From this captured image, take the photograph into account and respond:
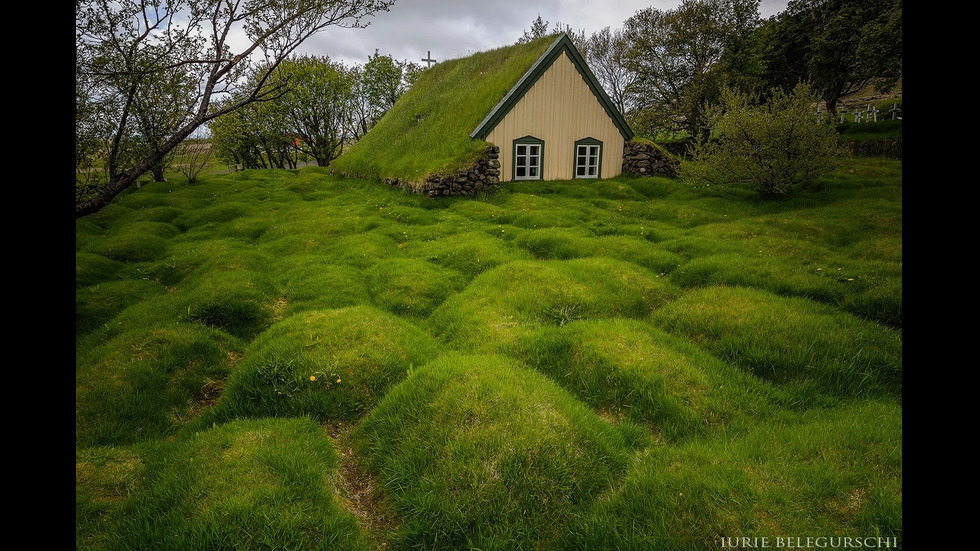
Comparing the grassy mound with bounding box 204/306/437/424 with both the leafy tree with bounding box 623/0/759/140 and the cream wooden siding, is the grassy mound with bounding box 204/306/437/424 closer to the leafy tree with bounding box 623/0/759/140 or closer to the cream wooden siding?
the cream wooden siding

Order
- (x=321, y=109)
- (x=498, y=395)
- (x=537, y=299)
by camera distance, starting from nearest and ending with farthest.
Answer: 1. (x=498, y=395)
2. (x=537, y=299)
3. (x=321, y=109)

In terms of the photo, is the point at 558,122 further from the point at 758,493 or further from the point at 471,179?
the point at 758,493

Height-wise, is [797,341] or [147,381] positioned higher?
[797,341]

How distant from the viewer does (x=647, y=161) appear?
24.3 m

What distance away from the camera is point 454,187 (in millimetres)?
19266

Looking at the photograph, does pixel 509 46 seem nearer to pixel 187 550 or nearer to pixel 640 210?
pixel 640 210

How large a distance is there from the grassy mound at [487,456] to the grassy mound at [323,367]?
0.68 meters

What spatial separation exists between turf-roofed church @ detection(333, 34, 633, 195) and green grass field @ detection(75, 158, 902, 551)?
893cm

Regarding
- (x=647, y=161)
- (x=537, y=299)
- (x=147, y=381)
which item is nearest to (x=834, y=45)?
(x=647, y=161)

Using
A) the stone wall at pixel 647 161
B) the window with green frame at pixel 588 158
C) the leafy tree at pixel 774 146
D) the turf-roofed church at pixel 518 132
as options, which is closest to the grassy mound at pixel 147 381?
the turf-roofed church at pixel 518 132

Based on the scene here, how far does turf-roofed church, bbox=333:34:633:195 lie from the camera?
1991 cm

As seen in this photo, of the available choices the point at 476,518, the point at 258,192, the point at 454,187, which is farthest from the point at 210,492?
the point at 258,192

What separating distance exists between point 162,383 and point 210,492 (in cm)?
316

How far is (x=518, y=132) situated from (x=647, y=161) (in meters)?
8.36
